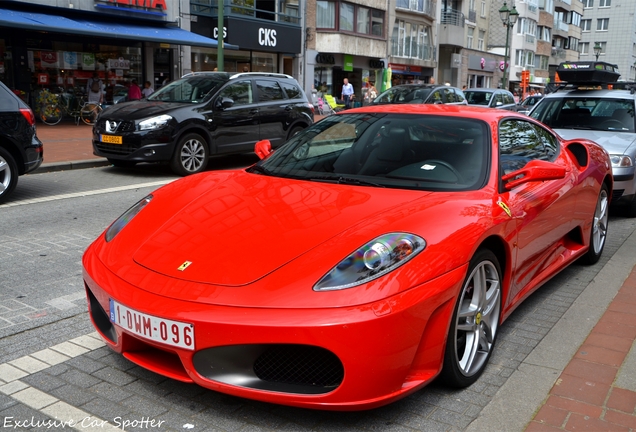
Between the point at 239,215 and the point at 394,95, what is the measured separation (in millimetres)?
14626

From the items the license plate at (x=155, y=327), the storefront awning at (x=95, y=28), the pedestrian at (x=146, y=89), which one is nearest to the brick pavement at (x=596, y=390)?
the license plate at (x=155, y=327)

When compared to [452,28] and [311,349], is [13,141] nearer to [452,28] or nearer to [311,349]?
[311,349]

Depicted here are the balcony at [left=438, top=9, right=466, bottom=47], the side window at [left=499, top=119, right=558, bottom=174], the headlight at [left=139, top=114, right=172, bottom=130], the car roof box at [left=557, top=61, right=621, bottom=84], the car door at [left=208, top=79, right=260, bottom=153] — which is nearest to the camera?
the side window at [left=499, top=119, right=558, bottom=174]

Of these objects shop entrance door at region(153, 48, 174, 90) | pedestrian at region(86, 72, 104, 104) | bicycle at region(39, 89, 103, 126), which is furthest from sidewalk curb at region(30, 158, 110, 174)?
shop entrance door at region(153, 48, 174, 90)

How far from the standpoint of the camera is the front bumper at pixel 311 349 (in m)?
2.50

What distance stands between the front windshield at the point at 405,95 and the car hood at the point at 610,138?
882 centimetres

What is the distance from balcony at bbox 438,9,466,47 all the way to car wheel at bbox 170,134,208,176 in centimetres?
3821

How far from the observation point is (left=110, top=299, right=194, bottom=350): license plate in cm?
261

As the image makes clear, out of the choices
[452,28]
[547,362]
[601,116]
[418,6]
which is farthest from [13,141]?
[452,28]

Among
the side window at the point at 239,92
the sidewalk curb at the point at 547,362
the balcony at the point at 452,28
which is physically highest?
the balcony at the point at 452,28

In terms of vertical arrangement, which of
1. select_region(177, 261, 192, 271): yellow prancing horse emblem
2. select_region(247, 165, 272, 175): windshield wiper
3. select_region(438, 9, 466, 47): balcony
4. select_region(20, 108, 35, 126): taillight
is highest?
select_region(438, 9, 466, 47): balcony

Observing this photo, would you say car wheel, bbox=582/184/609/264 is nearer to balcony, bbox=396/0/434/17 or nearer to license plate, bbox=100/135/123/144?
license plate, bbox=100/135/123/144

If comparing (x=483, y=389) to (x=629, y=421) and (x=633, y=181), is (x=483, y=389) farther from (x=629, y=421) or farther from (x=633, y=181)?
(x=633, y=181)

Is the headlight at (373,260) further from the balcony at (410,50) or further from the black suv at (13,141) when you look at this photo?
the balcony at (410,50)
